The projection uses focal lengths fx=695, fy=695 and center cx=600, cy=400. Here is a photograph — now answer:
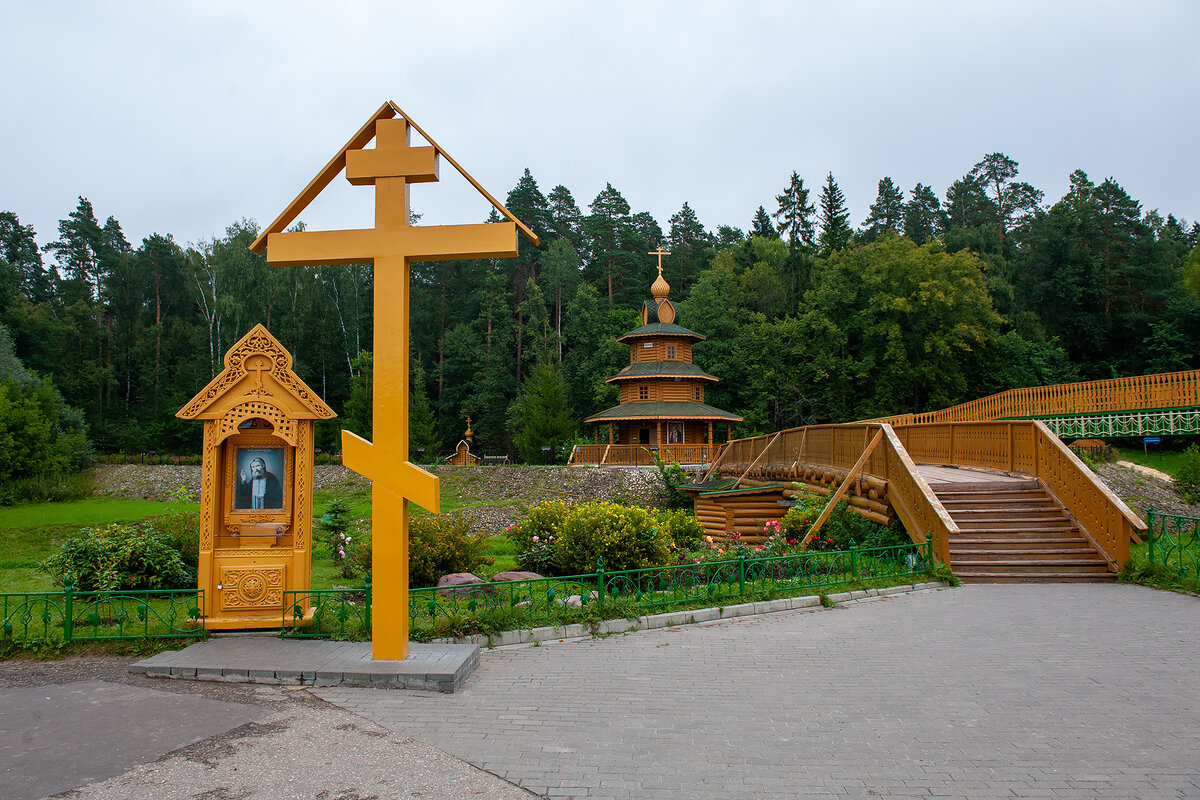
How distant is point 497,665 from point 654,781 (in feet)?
9.28

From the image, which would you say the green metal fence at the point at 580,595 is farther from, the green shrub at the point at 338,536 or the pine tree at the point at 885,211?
the pine tree at the point at 885,211

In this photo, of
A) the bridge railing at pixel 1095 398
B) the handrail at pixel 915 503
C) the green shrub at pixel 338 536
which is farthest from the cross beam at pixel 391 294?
the bridge railing at pixel 1095 398

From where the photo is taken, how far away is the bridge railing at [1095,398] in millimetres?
24656

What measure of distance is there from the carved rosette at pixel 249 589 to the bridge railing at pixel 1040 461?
12.1 metres

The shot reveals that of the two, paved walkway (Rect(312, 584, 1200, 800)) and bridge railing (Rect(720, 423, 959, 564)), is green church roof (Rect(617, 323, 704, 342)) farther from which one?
paved walkway (Rect(312, 584, 1200, 800))

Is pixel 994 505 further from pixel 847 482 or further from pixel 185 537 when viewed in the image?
pixel 185 537

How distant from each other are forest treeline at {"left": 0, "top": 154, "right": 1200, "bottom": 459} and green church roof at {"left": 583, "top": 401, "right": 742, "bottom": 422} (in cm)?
612

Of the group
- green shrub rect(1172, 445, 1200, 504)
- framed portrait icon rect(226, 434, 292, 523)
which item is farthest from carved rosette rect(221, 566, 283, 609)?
green shrub rect(1172, 445, 1200, 504)

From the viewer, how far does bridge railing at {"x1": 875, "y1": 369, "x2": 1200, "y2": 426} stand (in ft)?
80.9

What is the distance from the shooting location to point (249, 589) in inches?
296

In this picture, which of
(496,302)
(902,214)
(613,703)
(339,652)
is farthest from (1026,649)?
(902,214)

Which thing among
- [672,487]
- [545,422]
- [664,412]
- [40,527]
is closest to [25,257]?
[545,422]

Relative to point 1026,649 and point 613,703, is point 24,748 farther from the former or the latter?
point 1026,649

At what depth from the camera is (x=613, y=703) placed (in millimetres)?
5594
